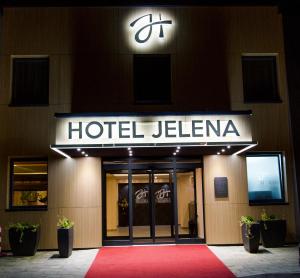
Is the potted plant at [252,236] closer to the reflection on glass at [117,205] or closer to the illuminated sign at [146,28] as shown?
the reflection on glass at [117,205]

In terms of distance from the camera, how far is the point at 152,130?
11.8m

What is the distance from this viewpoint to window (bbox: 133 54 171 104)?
1459cm

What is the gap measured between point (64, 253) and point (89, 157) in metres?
3.43

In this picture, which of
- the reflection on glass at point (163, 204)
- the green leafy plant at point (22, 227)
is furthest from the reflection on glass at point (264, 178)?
the green leafy plant at point (22, 227)

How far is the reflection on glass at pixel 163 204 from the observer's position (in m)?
14.1

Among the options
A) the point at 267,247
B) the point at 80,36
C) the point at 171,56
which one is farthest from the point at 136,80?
the point at 267,247

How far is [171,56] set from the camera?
14.6 metres

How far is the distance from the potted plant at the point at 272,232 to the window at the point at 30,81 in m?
8.30

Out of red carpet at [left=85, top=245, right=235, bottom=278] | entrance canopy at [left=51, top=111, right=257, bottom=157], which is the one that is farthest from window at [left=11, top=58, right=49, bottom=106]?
red carpet at [left=85, top=245, right=235, bottom=278]

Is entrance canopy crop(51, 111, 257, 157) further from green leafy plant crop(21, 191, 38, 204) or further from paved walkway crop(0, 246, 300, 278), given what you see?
paved walkway crop(0, 246, 300, 278)

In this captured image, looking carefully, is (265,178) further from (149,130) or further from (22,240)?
(22,240)

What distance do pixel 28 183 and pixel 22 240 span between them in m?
2.21

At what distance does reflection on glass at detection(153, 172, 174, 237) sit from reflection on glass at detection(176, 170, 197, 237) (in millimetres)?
297

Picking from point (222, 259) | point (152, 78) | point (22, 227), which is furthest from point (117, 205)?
point (152, 78)
